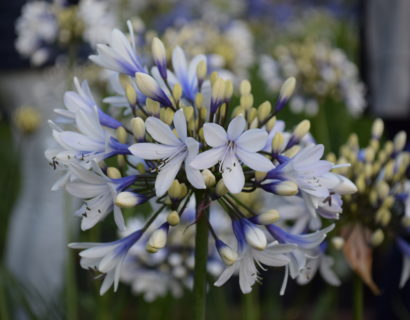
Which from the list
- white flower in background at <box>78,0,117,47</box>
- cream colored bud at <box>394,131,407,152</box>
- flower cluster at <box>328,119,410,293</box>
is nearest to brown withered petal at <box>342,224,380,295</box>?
flower cluster at <box>328,119,410,293</box>

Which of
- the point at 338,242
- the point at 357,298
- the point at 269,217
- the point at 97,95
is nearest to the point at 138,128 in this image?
the point at 269,217

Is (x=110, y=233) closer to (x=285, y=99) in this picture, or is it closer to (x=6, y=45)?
(x=6, y=45)

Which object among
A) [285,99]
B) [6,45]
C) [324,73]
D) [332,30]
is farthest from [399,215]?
[332,30]

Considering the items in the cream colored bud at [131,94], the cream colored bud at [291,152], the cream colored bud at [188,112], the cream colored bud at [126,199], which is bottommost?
the cream colored bud at [126,199]

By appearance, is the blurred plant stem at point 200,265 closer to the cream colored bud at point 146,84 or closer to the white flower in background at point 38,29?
the cream colored bud at point 146,84

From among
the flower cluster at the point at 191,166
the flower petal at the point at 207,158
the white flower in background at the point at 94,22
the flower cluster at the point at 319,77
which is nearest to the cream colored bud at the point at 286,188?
the flower cluster at the point at 191,166
